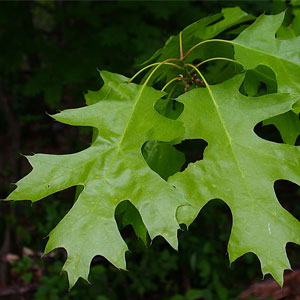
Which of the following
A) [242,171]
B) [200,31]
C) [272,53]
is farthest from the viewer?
[200,31]

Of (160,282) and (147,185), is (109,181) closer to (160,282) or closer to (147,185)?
(147,185)

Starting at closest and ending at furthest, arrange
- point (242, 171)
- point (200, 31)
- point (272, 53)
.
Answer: point (242, 171), point (272, 53), point (200, 31)

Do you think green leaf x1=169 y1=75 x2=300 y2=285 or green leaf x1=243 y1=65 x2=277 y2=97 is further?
green leaf x1=243 y1=65 x2=277 y2=97

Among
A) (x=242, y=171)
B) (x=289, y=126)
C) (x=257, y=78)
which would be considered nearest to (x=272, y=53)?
(x=257, y=78)

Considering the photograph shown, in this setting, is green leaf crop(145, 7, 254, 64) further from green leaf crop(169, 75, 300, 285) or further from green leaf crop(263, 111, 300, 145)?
green leaf crop(263, 111, 300, 145)

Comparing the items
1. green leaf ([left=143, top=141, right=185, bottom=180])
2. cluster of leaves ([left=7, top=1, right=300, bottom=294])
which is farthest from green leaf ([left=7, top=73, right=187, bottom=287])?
green leaf ([left=143, top=141, right=185, bottom=180])

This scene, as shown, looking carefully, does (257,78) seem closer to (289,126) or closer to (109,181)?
(289,126)

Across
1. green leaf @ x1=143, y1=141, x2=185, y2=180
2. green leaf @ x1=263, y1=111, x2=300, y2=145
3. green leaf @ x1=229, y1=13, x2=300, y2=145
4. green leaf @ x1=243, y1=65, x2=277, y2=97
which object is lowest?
green leaf @ x1=143, y1=141, x2=185, y2=180

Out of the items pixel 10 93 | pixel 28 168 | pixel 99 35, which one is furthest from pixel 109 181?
pixel 28 168
